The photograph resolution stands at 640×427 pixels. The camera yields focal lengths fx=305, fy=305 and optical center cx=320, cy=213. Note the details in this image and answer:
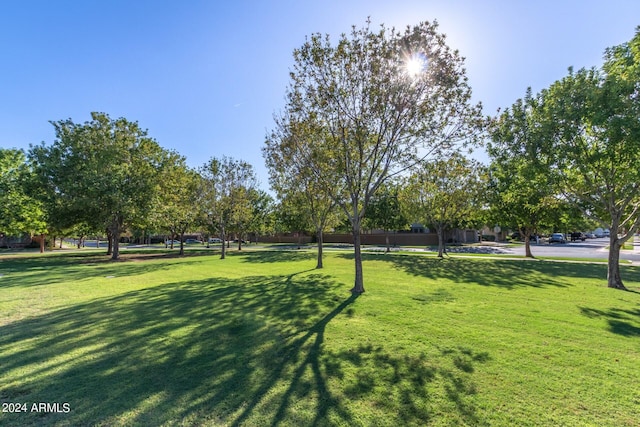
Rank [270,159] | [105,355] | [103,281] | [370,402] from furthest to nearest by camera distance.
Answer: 1. [270,159]
2. [103,281]
3. [105,355]
4. [370,402]

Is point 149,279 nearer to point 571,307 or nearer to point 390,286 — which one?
point 390,286

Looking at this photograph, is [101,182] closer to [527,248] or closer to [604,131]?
[604,131]

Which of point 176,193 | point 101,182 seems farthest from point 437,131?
point 176,193

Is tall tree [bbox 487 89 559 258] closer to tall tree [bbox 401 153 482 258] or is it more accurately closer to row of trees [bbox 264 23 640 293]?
row of trees [bbox 264 23 640 293]

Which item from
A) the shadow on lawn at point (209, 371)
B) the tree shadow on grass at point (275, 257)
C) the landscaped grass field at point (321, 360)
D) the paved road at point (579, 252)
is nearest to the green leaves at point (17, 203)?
the tree shadow on grass at point (275, 257)

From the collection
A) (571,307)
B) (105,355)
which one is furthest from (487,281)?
(105,355)

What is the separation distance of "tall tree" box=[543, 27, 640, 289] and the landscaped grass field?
4658mm

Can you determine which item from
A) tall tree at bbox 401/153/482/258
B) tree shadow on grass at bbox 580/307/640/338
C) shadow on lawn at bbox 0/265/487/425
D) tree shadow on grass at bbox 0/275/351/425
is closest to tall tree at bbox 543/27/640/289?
tree shadow on grass at bbox 580/307/640/338

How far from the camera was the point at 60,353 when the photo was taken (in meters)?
5.07

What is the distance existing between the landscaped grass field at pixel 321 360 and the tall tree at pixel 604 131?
15.3 feet

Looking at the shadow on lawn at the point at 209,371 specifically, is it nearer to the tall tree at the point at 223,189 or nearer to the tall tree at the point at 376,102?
the tall tree at the point at 376,102

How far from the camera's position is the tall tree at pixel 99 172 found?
2080 centimetres

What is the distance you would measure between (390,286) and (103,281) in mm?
12042

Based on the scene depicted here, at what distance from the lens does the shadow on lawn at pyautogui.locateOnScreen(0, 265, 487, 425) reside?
3.42 metres
